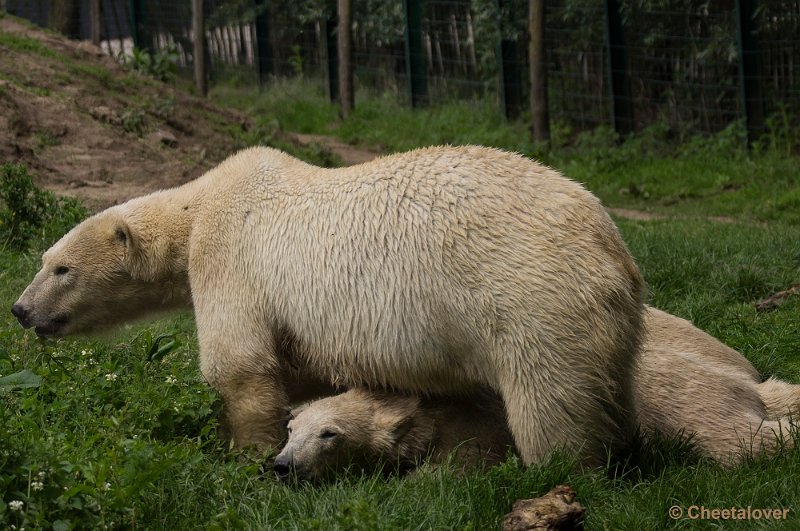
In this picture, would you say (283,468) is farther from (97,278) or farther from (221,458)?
(97,278)

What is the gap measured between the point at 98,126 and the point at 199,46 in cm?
668

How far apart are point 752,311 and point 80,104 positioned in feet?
24.8

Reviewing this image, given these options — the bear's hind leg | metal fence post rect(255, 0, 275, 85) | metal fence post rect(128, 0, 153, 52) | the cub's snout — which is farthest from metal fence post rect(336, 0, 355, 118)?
the bear's hind leg

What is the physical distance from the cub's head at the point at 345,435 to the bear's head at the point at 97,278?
1285 mm

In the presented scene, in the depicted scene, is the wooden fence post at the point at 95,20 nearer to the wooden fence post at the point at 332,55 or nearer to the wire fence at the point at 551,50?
the wire fence at the point at 551,50

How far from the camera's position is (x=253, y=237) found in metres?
5.54

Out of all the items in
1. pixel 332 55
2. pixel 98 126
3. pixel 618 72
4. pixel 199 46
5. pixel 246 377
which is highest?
pixel 199 46

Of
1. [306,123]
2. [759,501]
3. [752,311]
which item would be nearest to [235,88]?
[306,123]

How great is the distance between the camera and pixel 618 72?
47.2 ft

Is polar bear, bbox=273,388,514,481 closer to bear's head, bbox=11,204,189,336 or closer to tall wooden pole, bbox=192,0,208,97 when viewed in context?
bear's head, bbox=11,204,189,336

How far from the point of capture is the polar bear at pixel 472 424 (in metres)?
5.05

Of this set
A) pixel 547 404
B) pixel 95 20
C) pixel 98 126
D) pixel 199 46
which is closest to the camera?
pixel 547 404

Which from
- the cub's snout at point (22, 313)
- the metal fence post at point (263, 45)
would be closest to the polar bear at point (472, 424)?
the cub's snout at point (22, 313)

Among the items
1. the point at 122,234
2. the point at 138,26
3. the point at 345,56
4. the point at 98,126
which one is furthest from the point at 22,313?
the point at 138,26
